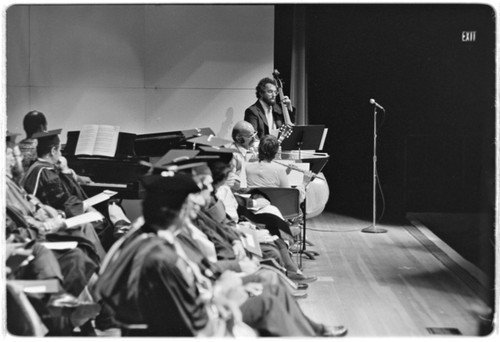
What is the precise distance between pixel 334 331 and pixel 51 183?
5.74ft

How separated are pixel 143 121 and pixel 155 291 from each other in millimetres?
1095

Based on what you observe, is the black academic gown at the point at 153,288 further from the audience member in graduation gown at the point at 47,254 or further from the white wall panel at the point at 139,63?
the white wall panel at the point at 139,63

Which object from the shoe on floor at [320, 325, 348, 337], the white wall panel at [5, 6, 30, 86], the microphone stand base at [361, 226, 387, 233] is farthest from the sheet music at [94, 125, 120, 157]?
the microphone stand base at [361, 226, 387, 233]

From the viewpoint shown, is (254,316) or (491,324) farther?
(491,324)

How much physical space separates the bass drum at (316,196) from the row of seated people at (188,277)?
84 cm

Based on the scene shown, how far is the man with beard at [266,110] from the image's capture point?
4348 millimetres

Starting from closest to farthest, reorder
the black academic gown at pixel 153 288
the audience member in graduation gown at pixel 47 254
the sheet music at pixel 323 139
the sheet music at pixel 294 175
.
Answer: the black academic gown at pixel 153 288, the audience member in graduation gown at pixel 47 254, the sheet music at pixel 323 139, the sheet music at pixel 294 175

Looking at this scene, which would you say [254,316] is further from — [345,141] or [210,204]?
[345,141]

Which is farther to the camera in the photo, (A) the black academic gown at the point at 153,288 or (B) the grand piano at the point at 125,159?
(B) the grand piano at the point at 125,159

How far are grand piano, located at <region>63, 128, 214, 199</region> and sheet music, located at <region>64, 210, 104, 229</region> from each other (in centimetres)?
13

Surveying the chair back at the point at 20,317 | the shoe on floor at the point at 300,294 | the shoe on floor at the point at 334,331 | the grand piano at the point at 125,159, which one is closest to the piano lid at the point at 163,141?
the grand piano at the point at 125,159

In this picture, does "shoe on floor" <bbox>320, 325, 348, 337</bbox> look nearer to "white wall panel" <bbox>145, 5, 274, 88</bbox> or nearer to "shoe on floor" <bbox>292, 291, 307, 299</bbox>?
"shoe on floor" <bbox>292, 291, 307, 299</bbox>

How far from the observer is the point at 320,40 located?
4355 mm

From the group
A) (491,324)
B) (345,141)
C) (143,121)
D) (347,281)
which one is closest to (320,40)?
(345,141)
